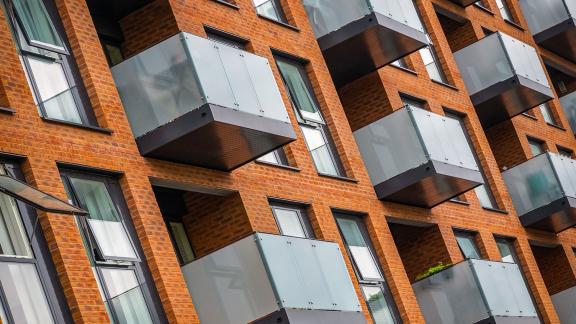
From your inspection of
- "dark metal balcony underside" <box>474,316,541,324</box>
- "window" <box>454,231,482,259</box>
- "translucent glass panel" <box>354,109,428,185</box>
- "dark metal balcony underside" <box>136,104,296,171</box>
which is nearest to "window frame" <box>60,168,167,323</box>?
"dark metal balcony underside" <box>136,104,296,171</box>

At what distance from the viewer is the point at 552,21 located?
118 feet

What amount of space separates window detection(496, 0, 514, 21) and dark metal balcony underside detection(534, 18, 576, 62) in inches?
36.3

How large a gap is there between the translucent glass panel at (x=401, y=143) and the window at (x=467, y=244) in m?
2.38

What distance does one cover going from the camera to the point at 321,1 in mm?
25422

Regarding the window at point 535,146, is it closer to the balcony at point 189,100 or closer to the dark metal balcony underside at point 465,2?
the dark metal balcony underside at point 465,2

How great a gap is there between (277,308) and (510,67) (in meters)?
14.5

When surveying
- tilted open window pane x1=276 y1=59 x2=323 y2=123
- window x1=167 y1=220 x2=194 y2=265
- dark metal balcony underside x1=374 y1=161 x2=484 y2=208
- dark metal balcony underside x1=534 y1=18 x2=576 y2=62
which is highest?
dark metal balcony underside x1=534 y1=18 x2=576 y2=62

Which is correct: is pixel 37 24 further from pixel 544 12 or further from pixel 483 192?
pixel 544 12

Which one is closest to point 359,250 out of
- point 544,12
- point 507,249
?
point 507,249

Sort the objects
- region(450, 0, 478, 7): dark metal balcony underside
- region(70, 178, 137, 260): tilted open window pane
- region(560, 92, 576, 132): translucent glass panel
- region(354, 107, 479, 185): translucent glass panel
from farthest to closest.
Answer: region(560, 92, 576, 132): translucent glass panel, region(450, 0, 478, 7): dark metal balcony underside, region(354, 107, 479, 185): translucent glass panel, region(70, 178, 137, 260): tilted open window pane

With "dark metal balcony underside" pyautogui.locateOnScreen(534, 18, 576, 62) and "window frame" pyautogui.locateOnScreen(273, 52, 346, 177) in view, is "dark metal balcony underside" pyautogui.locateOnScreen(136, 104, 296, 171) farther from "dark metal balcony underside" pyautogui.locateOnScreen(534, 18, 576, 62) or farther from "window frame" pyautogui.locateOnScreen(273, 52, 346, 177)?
"dark metal balcony underside" pyautogui.locateOnScreen(534, 18, 576, 62)

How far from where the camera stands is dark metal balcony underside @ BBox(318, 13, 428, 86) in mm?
25203

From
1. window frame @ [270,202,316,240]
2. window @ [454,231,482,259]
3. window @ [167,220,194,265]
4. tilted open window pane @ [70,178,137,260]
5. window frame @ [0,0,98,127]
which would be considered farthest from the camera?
window @ [454,231,482,259]

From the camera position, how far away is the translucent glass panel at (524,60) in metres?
30.7
